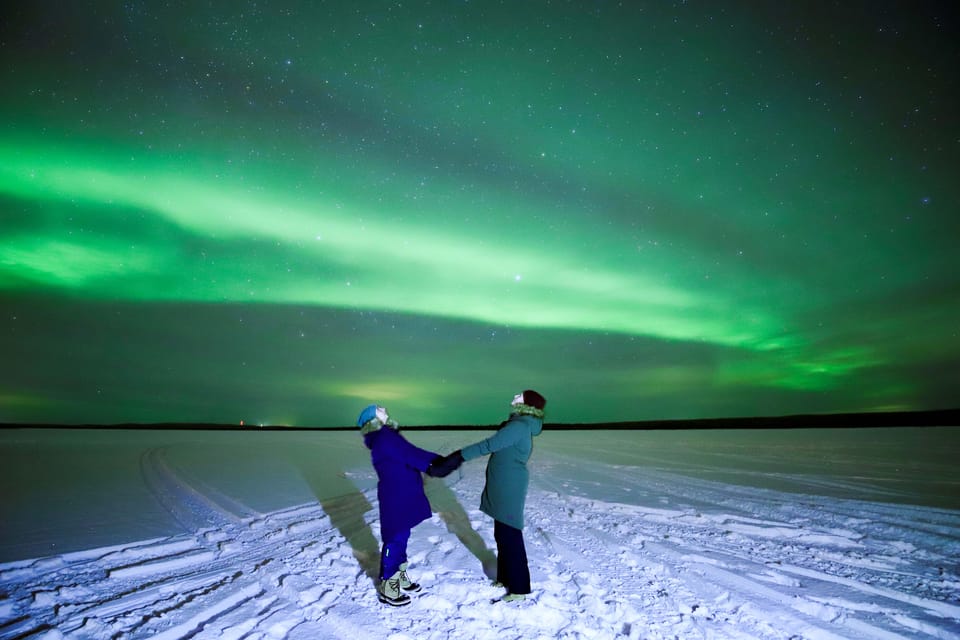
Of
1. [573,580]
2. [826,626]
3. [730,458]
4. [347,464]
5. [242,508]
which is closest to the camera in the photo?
[826,626]

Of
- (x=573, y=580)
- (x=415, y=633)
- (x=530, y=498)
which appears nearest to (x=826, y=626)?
(x=573, y=580)

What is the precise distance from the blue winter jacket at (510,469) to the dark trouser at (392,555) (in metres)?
0.79

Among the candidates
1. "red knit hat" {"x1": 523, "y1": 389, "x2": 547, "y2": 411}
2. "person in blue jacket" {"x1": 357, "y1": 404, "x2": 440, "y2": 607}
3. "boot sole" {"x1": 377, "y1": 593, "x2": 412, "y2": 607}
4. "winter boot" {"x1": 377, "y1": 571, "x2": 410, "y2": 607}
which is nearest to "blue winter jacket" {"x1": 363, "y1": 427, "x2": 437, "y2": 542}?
"person in blue jacket" {"x1": 357, "y1": 404, "x2": 440, "y2": 607}

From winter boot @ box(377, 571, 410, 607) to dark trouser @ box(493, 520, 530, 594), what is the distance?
3.01ft

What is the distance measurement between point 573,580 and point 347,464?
513 inches

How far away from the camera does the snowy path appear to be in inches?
157

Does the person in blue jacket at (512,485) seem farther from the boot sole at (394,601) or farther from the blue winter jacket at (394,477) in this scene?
the boot sole at (394,601)

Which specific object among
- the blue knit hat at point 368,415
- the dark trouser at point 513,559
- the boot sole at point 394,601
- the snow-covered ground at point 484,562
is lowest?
the snow-covered ground at point 484,562

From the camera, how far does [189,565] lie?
5465 mm

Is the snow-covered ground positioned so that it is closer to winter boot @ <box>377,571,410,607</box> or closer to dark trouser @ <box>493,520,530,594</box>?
winter boot @ <box>377,571,410,607</box>

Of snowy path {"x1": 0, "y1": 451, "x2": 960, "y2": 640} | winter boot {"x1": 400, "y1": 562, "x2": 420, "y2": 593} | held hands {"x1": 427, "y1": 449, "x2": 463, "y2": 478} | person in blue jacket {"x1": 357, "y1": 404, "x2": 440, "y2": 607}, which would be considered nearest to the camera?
snowy path {"x1": 0, "y1": 451, "x2": 960, "y2": 640}

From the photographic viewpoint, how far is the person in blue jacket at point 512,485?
4402 millimetres

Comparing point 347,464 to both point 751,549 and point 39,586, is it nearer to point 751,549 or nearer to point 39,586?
point 39,586

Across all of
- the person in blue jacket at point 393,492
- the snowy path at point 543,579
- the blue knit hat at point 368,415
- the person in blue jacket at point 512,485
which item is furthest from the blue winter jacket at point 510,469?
the blue knit hat at point 368,415
